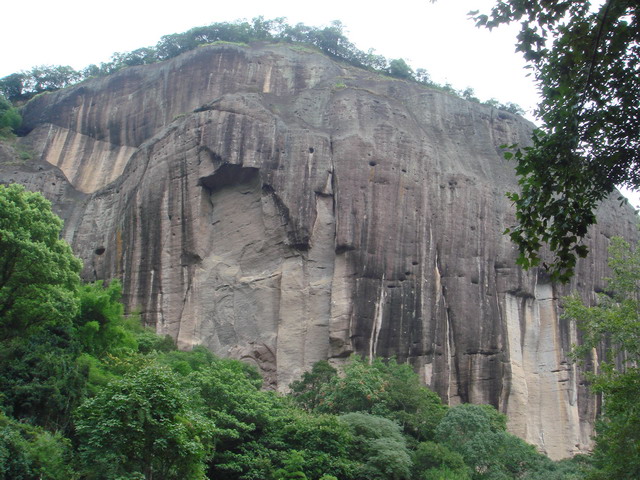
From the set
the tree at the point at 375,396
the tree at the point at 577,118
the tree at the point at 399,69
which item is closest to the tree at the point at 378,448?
the tree at the point at 375,396

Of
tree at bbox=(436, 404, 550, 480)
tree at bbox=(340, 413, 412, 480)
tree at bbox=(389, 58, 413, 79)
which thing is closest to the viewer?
tree at bbox=(340, 413, 412, 480)

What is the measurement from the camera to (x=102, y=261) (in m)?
35.8

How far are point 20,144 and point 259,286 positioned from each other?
760 inches

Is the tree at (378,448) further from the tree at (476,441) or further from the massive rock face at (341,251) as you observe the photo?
the massive rock face at (341,251)

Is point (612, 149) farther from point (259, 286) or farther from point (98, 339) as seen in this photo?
point (259, 286)

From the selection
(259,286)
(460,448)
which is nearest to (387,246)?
(259,286)

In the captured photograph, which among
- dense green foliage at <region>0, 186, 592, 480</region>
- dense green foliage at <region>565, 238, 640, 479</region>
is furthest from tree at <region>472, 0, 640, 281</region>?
dense green foliage at <region>0, 186, 592, 480</region>

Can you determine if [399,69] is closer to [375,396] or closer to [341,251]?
[341,251]

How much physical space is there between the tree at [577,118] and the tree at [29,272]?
45.8ft

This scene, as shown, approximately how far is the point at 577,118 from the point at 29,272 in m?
15.3

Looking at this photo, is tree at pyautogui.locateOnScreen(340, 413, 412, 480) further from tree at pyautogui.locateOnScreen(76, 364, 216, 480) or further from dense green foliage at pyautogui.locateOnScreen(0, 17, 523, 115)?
dense green foliage at pyautogui.locateOnScreen(0, 17, 523, 115)

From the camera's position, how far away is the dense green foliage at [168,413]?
14.7 m

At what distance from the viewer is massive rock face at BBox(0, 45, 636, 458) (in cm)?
3200

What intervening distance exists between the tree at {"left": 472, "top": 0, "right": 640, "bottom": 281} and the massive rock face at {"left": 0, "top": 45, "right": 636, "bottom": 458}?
21.7 m
